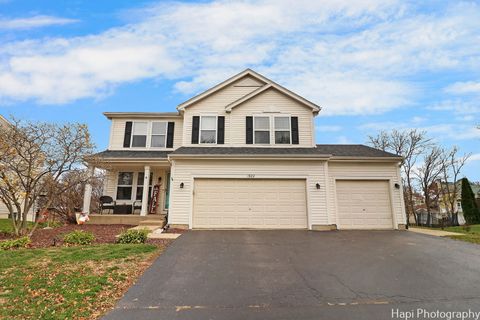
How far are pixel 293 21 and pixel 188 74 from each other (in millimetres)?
7540

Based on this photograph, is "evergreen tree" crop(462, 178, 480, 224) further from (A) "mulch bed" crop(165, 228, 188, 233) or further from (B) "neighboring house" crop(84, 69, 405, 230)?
(A) "mulch bed" crop(165, 228, 188, 233)

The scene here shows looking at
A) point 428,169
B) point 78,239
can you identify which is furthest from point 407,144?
point 78,239

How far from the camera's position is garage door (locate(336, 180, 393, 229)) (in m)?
11.6

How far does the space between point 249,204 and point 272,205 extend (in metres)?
1.07

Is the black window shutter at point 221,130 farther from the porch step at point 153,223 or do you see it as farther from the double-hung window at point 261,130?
the porch step at point 153,223

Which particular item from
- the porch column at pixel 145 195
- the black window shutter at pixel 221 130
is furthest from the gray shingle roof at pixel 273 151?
the porch column at pixel 145 195

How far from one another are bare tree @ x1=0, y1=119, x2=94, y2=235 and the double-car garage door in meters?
5.33

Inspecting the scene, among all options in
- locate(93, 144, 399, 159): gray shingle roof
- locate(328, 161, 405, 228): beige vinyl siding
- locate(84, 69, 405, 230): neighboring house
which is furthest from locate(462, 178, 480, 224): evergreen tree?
locate(328, 161, 405, 228): beige vinyl siding

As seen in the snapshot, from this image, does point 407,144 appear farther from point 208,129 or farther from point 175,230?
point 175,230

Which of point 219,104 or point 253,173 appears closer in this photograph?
point 253,173

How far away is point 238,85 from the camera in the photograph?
14.4m

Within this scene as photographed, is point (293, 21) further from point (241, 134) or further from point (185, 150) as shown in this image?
point (185, 150)

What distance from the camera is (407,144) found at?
26406 millimetres

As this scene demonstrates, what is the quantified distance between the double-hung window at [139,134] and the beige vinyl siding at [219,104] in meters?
3.12
